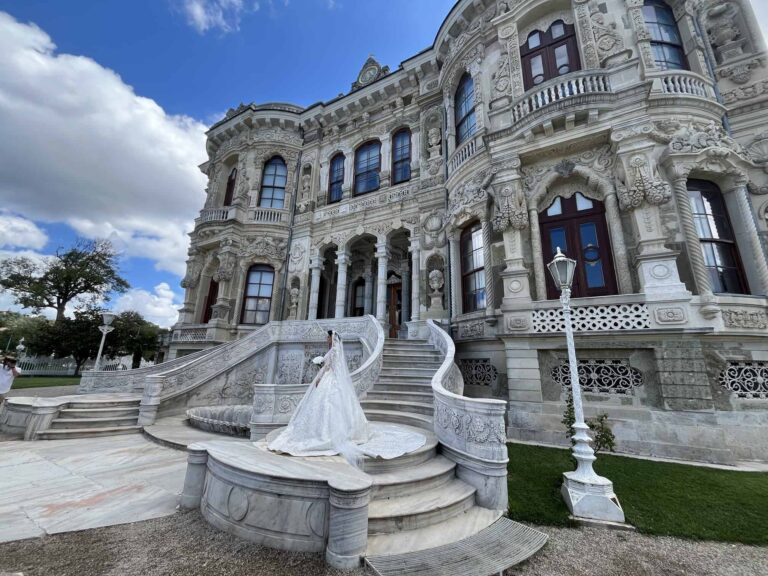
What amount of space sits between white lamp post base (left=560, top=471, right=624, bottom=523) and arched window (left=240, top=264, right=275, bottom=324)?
1372cm

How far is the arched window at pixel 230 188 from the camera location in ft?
57.2

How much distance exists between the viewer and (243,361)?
10.4 m

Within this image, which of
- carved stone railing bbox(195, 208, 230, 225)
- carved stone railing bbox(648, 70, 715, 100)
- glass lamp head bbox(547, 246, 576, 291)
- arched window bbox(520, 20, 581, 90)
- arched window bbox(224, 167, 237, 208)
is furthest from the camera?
arched window bbox(224, 167, 237, 208)

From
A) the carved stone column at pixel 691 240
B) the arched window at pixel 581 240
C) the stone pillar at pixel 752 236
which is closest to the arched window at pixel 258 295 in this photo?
the arched window at pixel 581 240

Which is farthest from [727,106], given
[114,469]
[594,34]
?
[114,469]

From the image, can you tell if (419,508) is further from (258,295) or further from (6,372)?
(258,295)

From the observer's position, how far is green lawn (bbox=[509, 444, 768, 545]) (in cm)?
355

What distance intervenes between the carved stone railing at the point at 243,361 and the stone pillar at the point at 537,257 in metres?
4.33

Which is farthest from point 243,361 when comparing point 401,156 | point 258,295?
point 401,156

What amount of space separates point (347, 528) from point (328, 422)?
1.84 meters

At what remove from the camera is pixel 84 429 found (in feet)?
23.3

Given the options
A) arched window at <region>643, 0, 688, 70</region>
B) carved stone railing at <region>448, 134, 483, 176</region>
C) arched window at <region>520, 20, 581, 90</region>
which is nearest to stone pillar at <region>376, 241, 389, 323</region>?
carved stone railing at <region>448, 134, 483, 176</region>

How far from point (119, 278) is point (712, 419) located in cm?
3689

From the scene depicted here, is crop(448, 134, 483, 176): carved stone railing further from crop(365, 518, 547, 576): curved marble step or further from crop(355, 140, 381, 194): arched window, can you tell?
crop(365, 518, 547, 576): curved marble step
